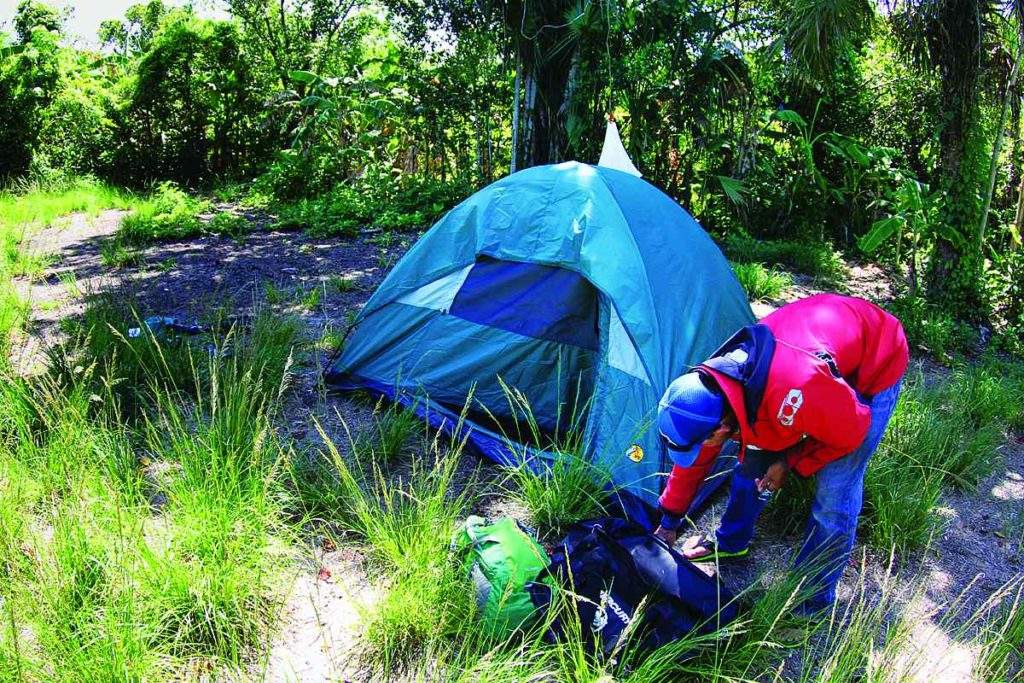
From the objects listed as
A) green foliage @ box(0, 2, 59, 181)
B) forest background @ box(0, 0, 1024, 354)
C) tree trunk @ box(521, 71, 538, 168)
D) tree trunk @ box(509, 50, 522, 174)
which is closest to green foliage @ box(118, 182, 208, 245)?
forest background @ box(0, 0, 1024, 354)

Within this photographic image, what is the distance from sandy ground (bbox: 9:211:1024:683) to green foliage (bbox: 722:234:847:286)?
286 millimetres

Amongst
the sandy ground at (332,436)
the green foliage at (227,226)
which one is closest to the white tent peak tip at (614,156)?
the sandy ground at (332,436)

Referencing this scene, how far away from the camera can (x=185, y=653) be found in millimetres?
2248

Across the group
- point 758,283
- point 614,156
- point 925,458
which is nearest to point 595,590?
point 925,458

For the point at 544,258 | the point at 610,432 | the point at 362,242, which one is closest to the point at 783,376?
the point at 610,432

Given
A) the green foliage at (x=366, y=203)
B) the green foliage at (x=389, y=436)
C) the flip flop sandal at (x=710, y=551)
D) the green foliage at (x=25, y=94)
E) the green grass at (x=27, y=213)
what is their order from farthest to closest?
the green foliage at (x=25, y=94) < the green foliage at (x=366, y=203) < the green grass at (x=27, y=213) < the green foliage at (x=389, y=436) < the flip flop sandal at (x=710, y=551)

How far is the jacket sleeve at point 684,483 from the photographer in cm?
257

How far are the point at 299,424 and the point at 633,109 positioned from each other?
5706 mm

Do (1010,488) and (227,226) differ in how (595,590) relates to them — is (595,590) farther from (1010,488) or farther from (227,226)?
(227,226)

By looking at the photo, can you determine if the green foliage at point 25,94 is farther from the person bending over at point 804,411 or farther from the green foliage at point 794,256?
the person bending over at point 804,411

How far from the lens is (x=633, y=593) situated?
94.7 inches

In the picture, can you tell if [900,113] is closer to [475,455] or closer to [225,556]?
[475,455]

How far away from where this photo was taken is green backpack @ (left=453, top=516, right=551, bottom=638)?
234cm

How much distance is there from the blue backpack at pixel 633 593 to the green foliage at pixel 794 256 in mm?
5349
